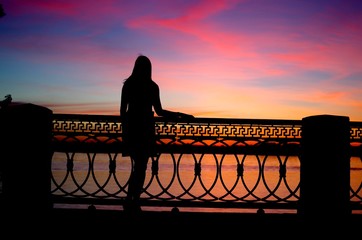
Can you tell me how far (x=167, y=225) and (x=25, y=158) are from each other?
2179 mm

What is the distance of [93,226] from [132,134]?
1.39 m

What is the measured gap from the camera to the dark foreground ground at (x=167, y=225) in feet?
17.2

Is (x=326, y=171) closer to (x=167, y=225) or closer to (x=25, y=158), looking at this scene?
(x=167, y=225)

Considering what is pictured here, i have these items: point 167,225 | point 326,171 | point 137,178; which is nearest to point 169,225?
point 167,225

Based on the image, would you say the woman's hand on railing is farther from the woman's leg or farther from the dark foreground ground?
the dark foreground ground

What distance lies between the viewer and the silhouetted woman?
19.3 feet

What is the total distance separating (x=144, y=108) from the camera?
6000mm

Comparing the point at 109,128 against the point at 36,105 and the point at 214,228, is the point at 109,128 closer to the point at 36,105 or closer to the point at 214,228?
the point at 36,105

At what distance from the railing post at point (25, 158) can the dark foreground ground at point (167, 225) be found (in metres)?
0.15

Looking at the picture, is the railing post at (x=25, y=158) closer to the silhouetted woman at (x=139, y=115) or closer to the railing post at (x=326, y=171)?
the silhouetted woman at (x=139, y=115)

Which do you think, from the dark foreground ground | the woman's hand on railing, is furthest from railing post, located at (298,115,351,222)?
the woman's hand on railing

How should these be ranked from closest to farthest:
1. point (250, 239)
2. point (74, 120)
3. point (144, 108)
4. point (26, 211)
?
point (250, 239) < point (26, 211) < point (144, 108) < point (74, 120)

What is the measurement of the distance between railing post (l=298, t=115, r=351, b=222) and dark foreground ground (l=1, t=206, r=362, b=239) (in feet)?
0.40

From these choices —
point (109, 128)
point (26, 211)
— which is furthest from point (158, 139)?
point (26, 211)
